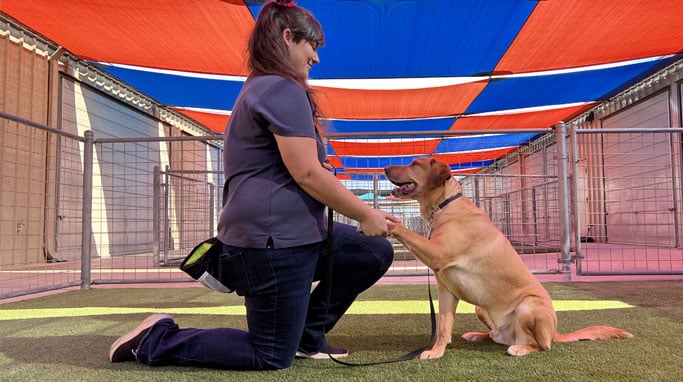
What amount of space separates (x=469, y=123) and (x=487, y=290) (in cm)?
860

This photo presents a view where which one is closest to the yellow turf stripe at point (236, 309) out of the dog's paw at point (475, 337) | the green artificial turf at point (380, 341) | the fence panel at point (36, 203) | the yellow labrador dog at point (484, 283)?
the green artificial turf at point (380, 341)

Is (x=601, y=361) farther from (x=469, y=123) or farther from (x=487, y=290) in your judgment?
(x=469, y=123)

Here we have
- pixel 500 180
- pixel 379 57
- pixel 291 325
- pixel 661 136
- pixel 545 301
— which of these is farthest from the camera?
pixel 500 180

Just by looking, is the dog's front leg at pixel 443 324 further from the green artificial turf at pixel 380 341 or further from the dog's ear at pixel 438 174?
the dog's ear at pixel 438 174

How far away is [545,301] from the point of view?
226 cm

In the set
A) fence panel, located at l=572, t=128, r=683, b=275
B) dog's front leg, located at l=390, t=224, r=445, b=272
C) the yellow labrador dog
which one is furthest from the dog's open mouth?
fence panel, located at l=572, t=128, r=683, b=275

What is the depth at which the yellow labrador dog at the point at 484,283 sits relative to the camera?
86.7 inches

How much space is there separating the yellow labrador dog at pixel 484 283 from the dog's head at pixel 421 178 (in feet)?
0.44

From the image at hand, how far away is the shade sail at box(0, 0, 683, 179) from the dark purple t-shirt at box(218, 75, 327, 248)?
1817mm

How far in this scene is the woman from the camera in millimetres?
1767

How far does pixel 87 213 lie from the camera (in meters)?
4.65

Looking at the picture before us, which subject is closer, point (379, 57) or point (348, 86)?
point (379, 57)

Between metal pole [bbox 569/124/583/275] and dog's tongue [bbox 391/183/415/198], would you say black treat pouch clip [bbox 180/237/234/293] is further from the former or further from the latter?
metal pole [bbox 569/124/583/275]

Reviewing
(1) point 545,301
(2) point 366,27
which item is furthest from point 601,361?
(2) point 366,27
